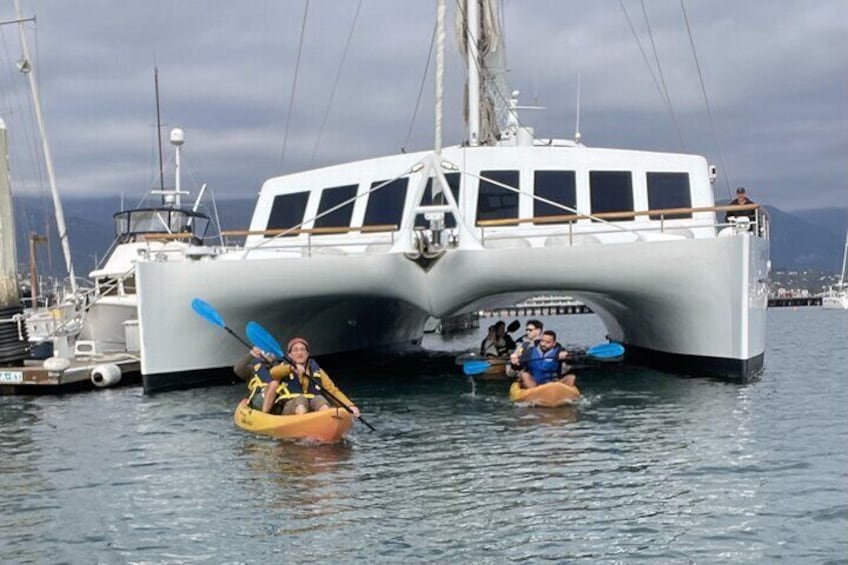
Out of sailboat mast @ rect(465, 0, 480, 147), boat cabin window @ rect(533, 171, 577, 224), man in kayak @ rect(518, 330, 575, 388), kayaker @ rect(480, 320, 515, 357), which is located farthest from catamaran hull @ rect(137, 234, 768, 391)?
sailboat mast @ rect(465, 0, 480, 147)

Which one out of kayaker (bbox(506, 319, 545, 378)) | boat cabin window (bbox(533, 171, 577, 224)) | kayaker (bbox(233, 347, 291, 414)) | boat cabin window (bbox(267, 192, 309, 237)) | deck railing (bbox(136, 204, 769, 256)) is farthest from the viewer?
boat cabin window (bbox(267, 192, 309, 237))

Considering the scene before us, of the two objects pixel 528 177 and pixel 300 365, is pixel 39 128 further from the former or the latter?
pixel 300 365

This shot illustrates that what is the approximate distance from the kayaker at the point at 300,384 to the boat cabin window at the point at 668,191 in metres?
7.64

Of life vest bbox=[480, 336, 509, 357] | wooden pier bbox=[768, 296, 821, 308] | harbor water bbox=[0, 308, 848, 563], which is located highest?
life vest bbox=[480, 336, 509, 357]

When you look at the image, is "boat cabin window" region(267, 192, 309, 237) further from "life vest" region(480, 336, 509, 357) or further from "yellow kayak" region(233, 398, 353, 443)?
"yellow kayak" region(233, 398, 353, 443)

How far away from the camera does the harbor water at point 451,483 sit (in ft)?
23.7

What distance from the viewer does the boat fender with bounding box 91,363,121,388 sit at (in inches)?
714

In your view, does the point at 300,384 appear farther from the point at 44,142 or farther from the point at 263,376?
the point at 44,142

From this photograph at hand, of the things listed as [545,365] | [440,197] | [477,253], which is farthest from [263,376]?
[440,197]

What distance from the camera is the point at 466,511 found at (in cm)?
811

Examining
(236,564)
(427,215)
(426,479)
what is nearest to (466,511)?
(426,479)

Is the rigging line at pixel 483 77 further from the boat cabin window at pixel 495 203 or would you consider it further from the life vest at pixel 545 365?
the life vest at pixel 545 365

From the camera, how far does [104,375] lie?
18.1 metres

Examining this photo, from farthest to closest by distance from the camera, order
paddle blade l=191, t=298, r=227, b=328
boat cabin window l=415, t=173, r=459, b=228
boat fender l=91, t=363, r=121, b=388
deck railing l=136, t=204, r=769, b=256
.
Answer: boat fender l=91, t=363, r=121, b=388, boat cabin window l=415, t=173, r=459, b=228, paddle blade l=191, t=298, r=227, b=328, deck railing l=136, t=204, r=769, b=256
